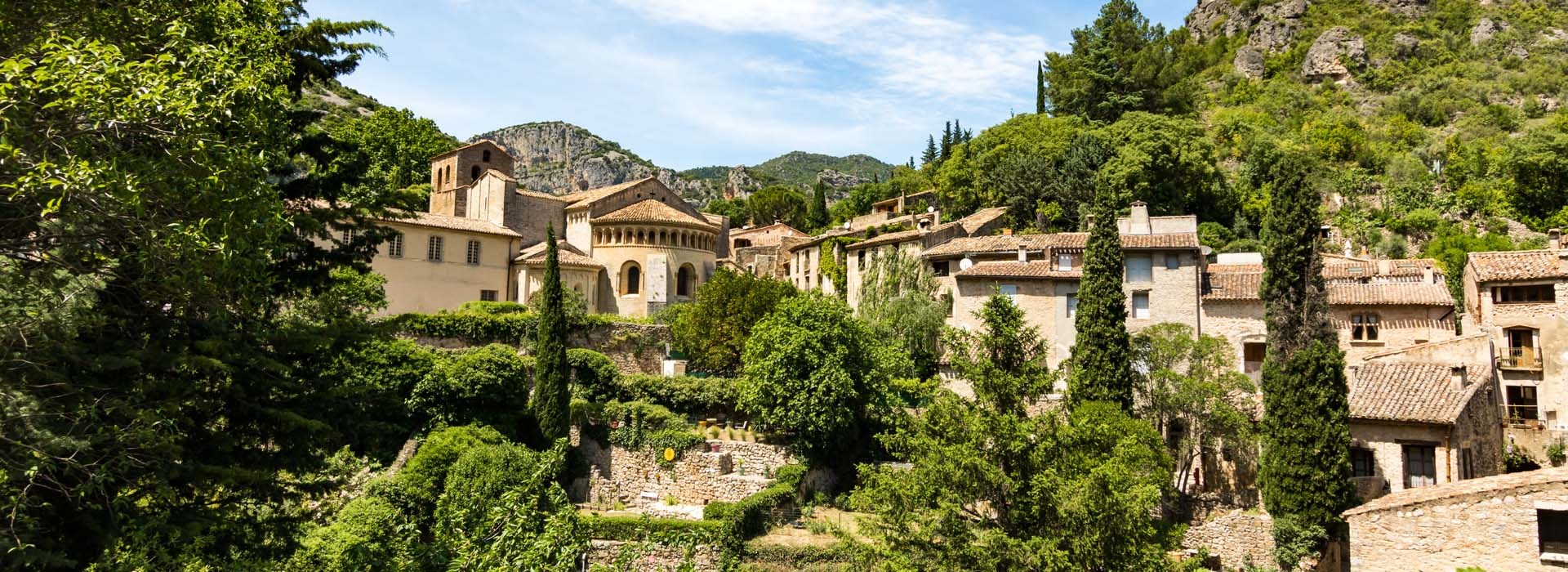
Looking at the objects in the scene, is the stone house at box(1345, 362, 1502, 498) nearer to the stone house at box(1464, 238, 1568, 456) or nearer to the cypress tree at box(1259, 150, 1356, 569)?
the cypress tree at box(1259, 150, 1356, 569)

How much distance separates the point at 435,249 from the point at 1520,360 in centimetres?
4205

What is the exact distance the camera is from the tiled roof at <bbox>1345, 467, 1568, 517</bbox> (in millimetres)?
17672

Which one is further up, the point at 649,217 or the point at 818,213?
the point at 818,213

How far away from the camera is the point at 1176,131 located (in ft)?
161

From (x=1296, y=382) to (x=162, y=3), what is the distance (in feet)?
84.0

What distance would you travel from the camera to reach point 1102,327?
2780 cm

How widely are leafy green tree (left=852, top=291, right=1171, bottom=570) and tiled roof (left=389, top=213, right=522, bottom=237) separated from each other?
29349 millimetres

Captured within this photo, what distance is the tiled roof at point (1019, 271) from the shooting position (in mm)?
34812

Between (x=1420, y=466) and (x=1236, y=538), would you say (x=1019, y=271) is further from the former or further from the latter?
(x=1420, y=466)

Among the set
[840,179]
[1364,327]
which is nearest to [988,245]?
[1364,327]

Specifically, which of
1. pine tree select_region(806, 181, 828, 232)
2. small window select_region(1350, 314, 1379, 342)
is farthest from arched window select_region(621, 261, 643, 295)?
pine tree select_region(806, 181, 828, 232)

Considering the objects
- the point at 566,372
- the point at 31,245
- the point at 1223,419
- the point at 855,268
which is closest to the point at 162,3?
the point at 31,245

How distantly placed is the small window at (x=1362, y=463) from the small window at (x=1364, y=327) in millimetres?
7729

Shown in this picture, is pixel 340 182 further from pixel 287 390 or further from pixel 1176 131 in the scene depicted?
pixel 1176 131
